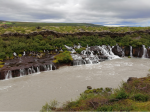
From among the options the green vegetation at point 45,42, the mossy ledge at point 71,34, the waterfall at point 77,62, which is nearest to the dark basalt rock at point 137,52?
the green vegetation at point 45,42

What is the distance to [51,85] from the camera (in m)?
13.9

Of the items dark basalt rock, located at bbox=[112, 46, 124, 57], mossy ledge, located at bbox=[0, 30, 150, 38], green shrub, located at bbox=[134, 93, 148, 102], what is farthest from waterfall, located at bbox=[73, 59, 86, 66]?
green shrub, located at bbox=[134, 93, 148, 102]

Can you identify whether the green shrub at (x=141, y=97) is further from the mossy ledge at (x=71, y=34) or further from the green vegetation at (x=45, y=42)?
the mossy ledge at (x=71, y=34)

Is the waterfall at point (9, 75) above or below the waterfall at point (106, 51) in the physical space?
below

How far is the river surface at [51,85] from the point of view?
35.0 feet

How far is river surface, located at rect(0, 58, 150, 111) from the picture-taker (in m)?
10.7

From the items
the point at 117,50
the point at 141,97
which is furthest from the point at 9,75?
the point at 117,50

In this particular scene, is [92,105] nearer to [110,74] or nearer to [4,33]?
[110,74]

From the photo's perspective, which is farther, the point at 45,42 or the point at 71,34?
the point at 71,34

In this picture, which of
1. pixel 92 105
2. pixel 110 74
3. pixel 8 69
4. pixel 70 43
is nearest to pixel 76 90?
pixel 92 105

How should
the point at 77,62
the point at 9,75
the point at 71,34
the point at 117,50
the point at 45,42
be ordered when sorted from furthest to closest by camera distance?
the point at 71,34 → the point at 117,50 → the point at 45,42 → the point at 77,62 → the point at 9,75

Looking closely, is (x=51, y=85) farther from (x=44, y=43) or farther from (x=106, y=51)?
(x=106, y=51)

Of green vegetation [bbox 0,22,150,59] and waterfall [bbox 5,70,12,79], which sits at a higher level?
green vegetation [bbox 0,22,150,59]

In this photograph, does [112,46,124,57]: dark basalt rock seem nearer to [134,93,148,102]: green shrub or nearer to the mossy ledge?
the mossy ledge
